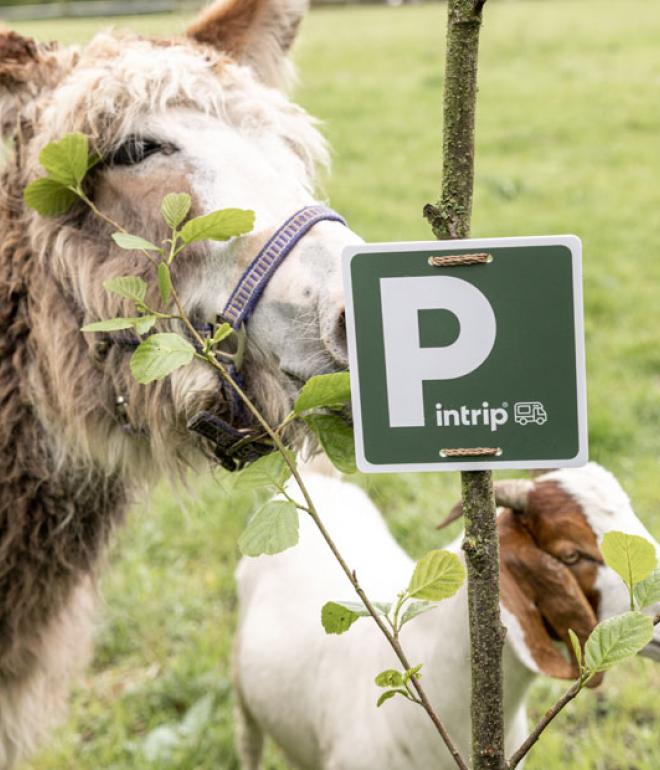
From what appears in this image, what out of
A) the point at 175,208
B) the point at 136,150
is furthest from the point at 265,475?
the point at 136,150

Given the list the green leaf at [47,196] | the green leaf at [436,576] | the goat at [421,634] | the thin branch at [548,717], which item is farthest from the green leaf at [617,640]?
the green leaf at [47,196]

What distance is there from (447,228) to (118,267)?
3.58 feet

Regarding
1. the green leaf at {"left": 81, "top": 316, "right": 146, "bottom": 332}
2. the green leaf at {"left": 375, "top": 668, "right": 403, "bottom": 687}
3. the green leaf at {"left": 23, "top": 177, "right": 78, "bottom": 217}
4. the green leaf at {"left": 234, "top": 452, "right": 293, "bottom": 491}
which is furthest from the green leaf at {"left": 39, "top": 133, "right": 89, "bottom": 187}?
the green leaf at {"left": 375, "top": 668, "right": 403, "bottom": 687}

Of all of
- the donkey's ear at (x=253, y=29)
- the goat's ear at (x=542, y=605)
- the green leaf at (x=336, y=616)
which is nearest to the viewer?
the green leaf at (x=336, y=616)

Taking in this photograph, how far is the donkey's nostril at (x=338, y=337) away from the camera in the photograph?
161 cm

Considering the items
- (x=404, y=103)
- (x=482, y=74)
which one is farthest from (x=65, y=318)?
(x=482, y=74)

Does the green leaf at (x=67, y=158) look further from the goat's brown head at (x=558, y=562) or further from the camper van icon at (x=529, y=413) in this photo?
the goat's brown head at (x=558, y=562)

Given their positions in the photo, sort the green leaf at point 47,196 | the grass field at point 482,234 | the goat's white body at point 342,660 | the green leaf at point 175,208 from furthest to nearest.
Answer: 1. the grass field at point 482,234
2. the goat's white body at point 342,660
3. the green leaf at point 47,196
4. the green leaf at point 175,208

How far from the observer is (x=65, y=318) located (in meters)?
2.18

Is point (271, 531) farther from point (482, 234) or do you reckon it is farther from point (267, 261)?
point (482, 234)

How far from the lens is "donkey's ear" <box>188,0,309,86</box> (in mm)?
2521

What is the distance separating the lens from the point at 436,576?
1.19 m

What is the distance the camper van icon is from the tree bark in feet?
0.27

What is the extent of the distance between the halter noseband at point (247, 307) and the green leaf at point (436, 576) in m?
0.62
